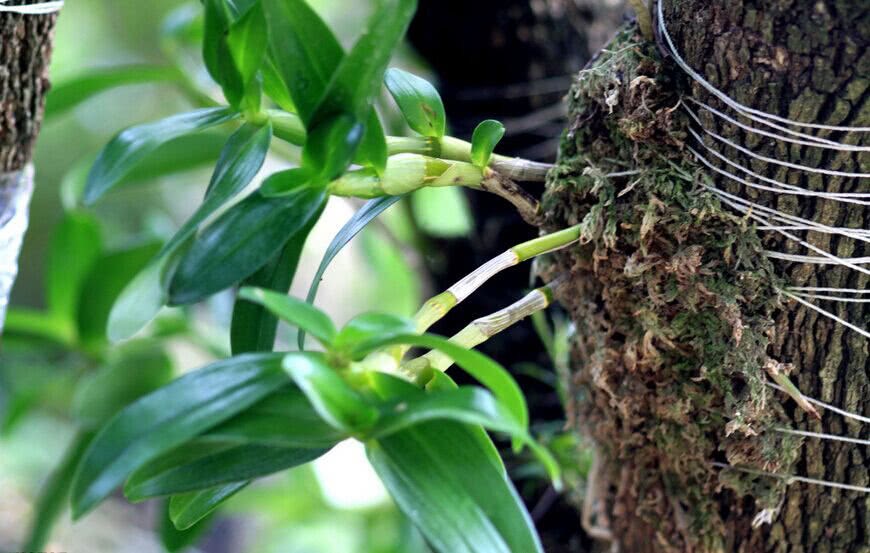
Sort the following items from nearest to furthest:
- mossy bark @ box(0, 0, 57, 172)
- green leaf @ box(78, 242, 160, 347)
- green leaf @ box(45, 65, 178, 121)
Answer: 1. mossy bark @ box(0, 0, 57, 172)
2. green leaf @ box(45, 65, 178, 121)
3. green leaf @ box(78, 242, 160, 347)

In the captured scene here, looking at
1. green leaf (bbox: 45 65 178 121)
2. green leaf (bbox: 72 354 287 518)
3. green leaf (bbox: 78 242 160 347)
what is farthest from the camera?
green leaf (bbox: 78 242 160 347)

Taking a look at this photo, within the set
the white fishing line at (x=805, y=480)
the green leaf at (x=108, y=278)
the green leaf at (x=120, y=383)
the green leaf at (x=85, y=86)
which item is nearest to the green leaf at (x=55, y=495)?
the green leaf at (x=120, y=383)

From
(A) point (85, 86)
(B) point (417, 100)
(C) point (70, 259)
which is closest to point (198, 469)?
(B) point (417, 100)

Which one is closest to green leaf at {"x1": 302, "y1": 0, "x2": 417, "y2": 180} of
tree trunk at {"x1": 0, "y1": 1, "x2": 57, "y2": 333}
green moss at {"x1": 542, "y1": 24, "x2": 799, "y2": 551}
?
green moss at {"x1": 542, "y1": 24, "x2": 799, "y2": 551}

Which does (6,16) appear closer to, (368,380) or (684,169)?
(368,380)

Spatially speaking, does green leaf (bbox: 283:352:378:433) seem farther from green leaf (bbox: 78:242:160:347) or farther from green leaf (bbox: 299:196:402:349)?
green leaf (bbox: 78:242:160:347)

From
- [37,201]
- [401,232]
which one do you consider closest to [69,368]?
[401,232]
